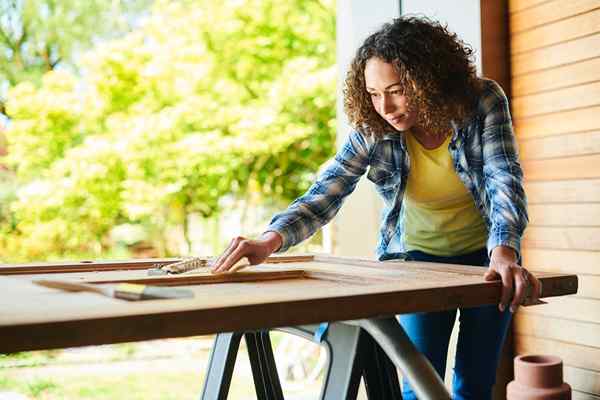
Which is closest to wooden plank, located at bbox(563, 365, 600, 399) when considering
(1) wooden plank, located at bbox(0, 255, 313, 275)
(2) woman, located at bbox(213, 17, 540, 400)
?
(2) woman, located at bbox(213, 17, 540, 400)

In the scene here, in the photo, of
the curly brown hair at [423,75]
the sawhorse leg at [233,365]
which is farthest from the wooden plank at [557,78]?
the sawhorse leg at [233,365]

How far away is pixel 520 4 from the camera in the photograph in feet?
8.75

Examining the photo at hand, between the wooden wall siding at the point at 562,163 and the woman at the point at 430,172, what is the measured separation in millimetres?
777

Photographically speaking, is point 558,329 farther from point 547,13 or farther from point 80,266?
point 80,266

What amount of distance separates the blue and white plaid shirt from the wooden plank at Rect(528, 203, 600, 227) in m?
0.80

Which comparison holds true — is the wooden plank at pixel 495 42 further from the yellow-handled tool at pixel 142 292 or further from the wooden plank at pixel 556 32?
the yellow-handled tool at pixel 142 292

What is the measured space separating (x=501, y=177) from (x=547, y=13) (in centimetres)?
119

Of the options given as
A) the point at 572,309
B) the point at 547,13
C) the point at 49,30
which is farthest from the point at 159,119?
the point at 572,309

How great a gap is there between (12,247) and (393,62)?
5.76 m

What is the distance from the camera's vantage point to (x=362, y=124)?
1.83 meters

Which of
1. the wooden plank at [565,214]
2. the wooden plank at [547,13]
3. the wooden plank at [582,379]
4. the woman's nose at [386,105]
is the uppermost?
the wooden plank at [547,13]

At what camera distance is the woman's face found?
164cm

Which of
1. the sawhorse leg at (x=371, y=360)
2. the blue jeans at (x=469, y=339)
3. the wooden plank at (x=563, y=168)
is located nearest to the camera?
the sawhorse leg at (x=371, y=360)

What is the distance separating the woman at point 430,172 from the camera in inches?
65.0
